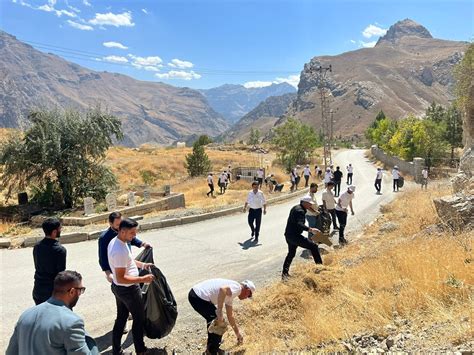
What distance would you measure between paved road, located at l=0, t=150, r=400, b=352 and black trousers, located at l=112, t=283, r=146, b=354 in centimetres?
89

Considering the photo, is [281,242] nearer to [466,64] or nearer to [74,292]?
[74,292]

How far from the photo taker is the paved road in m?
6.58

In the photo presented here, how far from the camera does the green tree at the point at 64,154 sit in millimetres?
18500

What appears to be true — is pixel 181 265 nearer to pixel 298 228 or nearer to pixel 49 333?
pixel 298 228

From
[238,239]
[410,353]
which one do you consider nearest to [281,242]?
[238,239]

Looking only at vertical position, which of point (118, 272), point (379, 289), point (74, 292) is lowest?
point (379, 289)

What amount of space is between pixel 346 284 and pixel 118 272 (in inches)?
149

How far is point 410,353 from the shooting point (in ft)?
13.0

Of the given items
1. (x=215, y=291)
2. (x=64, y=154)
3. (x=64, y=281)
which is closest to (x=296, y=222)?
(x=215, y=291)

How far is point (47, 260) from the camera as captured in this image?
493 centimetres

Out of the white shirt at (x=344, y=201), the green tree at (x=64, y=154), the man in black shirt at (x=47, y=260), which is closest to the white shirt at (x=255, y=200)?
the white shirt at (x=344, y=201)

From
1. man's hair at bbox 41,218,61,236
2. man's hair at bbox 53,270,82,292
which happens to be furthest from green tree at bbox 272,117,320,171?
man's hair at bbox 53,270,82,292

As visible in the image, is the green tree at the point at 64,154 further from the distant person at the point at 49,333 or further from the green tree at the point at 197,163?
the green tree at the point at 197,163

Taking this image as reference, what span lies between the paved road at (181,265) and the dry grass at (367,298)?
4.15ft
